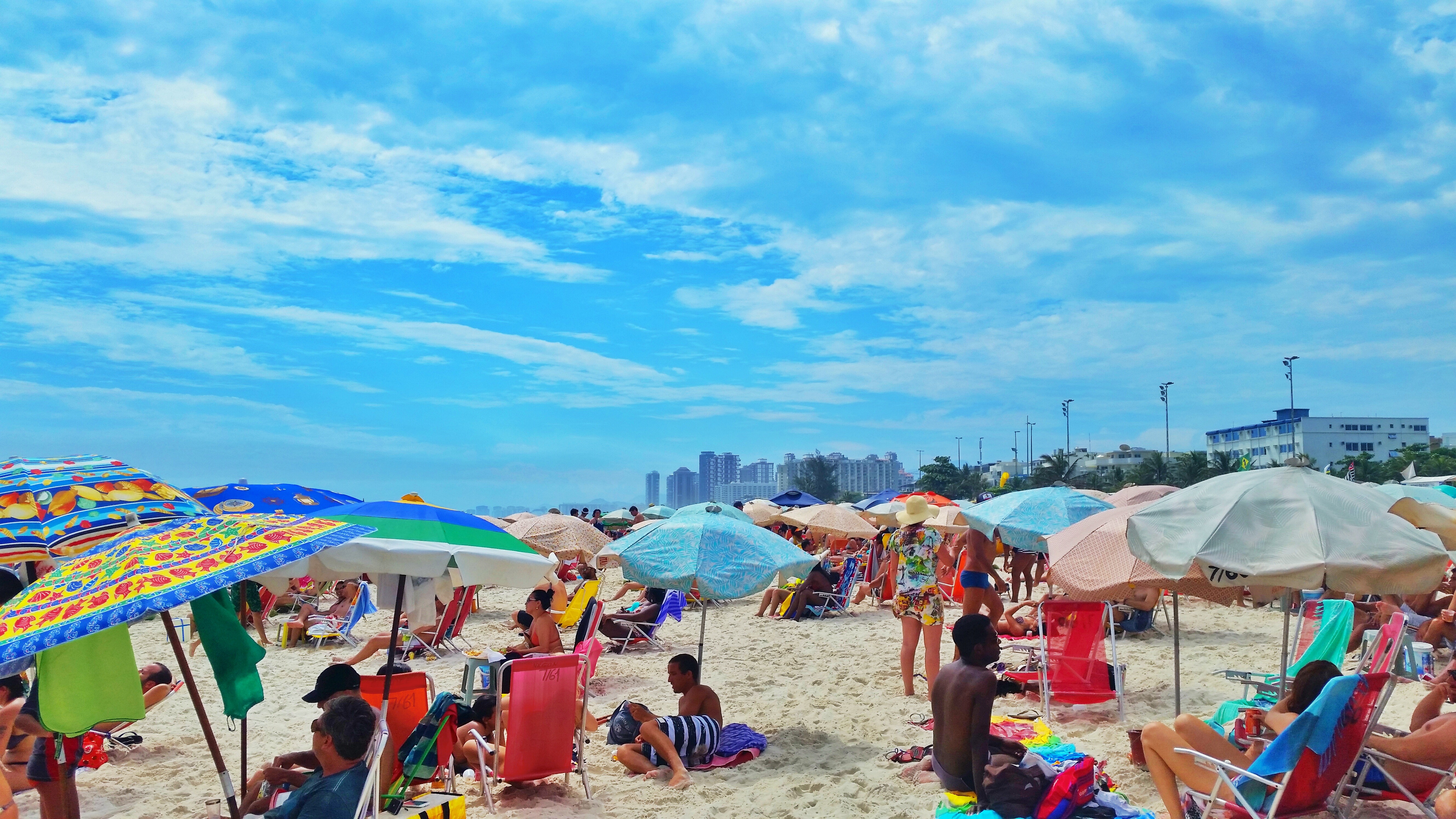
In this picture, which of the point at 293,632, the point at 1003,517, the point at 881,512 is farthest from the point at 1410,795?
the point at 881,512

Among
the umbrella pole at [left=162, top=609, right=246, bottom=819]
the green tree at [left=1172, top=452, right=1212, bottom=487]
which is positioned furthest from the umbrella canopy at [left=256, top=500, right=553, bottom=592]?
the green tree at [left=1172, top=452, right=1212, bottom=487]

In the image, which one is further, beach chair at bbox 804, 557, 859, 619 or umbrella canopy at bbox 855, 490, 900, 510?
umbrella canopy at bbox 855, 490, 900, 510

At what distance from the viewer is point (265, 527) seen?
11.1ft

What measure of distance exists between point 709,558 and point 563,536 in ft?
25.9

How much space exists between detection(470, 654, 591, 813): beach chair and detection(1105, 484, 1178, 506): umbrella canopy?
10967 mm

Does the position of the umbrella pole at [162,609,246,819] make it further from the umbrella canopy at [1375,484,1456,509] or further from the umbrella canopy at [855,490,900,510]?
the umbrella canopy at [855,490,900,510]

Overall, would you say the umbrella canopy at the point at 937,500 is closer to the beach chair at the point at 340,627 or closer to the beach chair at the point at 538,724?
the beach chair at the point at 340,627

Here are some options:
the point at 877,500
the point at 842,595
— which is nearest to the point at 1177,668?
the point at 842,595

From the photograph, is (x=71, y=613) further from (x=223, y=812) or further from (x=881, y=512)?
(x=881, y=512)

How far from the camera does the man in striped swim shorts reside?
5.81 m

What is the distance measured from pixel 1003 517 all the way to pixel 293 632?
791cm

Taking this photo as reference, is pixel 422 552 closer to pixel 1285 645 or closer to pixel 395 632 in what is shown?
pixel 395 632

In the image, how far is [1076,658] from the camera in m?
6.85

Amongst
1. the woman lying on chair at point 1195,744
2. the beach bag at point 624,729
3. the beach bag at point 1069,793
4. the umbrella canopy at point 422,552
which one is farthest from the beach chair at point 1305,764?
the beach bag at point 624,729
